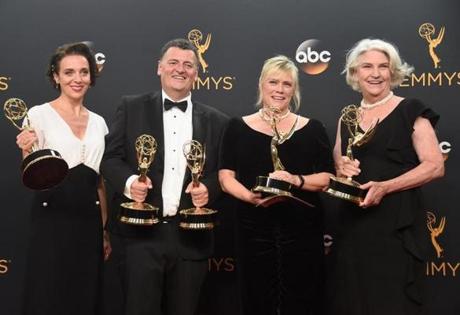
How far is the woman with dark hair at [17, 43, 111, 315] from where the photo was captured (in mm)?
2857

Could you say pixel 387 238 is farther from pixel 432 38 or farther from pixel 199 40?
pixel 199 40

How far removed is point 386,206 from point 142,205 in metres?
1.16

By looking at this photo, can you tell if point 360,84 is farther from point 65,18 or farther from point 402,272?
point 65,18

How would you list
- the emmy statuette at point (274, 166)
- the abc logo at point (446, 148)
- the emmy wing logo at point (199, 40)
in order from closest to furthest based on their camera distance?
the emmy statuette at point (274, 166), the abc logo at point (446, 148), the emmy wing logo at point (199, 40)

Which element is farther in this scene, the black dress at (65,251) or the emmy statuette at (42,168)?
the black dress at (65,251)

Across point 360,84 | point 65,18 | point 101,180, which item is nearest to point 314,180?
point 360,84

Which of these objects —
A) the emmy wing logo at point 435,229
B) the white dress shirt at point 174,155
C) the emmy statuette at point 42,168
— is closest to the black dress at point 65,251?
the emmy statuette at point 42,168

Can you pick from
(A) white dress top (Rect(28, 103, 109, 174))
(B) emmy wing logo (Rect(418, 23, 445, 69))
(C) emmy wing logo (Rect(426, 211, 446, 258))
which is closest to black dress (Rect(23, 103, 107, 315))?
(A) white dress top (Rect(28, 103, 109, 174))

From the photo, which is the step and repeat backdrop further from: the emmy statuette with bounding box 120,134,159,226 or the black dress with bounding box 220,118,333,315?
the emmy statuette with bounding box 120,134,159,226

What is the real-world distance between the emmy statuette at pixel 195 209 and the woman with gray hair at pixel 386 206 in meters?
0.67

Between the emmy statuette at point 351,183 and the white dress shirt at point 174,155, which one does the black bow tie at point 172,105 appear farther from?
the emmy statuette at point 351,183

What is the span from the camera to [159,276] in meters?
Result: 2.72

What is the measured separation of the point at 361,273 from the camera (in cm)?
274

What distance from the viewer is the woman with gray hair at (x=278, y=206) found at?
2.71 metres
